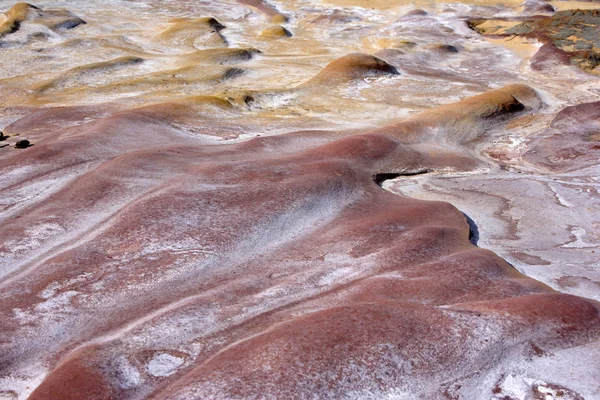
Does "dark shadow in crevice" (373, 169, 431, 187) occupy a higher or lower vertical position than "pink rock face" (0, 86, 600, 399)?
lower

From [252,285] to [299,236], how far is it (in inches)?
93.8

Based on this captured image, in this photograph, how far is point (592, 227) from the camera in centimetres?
1552

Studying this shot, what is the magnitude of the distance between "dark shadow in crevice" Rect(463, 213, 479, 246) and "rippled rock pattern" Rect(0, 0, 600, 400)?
4.3 inches

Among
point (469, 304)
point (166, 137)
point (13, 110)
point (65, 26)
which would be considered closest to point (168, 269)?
point (469, 304)

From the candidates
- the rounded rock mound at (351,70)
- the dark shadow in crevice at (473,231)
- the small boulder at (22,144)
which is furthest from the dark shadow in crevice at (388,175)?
the rounded rock mound at (351,70)

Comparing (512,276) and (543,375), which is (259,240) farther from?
(543,375)

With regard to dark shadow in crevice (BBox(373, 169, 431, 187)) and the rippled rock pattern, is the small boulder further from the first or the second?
dark shadow in crevice (BBox(373, 169, 431, 187))

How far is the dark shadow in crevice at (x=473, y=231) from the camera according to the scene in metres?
14.5

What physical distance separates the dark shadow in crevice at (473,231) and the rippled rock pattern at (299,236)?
11cm

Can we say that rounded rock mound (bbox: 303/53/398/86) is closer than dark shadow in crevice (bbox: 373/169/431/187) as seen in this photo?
No

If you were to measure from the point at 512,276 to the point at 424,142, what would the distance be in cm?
1013

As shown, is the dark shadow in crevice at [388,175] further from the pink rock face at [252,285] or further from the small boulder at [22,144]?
the small boulder at [22,144]

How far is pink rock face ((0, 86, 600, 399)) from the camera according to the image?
8312 mm

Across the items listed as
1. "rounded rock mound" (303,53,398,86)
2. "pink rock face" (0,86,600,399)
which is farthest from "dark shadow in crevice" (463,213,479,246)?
"rounded rock mound" (303,53,398,86)
